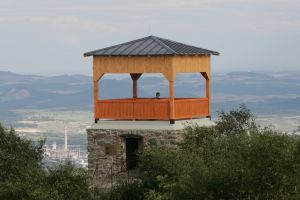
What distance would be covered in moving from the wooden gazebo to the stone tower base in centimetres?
30

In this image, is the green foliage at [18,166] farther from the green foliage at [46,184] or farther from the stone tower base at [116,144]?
the stone tower base at [116,144]

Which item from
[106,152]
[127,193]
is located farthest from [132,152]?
[127,193]

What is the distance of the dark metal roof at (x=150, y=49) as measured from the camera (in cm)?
3528

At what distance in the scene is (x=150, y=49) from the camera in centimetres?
3559

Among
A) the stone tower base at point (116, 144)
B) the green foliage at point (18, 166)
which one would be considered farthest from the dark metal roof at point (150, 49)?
the green foliage at point (18, 166)

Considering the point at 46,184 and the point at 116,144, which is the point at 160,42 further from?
the point at 46,184

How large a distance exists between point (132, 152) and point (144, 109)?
144 cm

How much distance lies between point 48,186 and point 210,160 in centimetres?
448

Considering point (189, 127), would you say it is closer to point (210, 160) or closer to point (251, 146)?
point (210, 160)

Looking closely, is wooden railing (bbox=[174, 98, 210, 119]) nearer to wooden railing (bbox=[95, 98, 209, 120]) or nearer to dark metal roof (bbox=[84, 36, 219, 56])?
wooden railing (bbox=[95, 98, 209, 120])

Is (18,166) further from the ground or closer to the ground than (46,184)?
further from the ground

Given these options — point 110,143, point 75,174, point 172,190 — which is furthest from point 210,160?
point 110,143

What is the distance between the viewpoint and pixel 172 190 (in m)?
28.3

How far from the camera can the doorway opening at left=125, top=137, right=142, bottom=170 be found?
36062mm
